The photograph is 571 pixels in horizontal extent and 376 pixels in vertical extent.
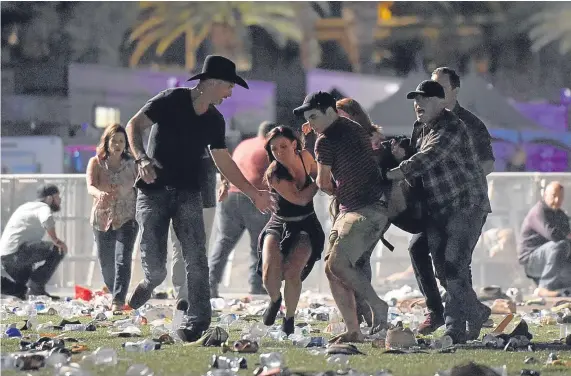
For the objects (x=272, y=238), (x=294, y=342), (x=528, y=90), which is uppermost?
(x=528, y=90)

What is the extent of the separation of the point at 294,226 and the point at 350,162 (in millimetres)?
918

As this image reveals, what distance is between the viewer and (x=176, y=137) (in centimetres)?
988

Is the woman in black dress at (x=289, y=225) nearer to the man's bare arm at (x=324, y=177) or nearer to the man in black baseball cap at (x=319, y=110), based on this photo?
the man's bare arm at (x=324, y=177)

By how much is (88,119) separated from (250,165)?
18.6 m

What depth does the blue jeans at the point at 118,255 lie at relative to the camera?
13.9m

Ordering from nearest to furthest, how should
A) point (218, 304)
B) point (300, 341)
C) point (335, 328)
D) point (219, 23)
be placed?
1. point (300, 341)
2. point (335, 328)
3. point (218, 304)
4. point (219, 23)

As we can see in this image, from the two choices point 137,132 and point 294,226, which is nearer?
point 137,132

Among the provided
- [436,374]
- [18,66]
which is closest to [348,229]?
[436,374]

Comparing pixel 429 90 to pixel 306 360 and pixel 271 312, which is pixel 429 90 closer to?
pixel 271 312

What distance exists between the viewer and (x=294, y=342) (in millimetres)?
9984

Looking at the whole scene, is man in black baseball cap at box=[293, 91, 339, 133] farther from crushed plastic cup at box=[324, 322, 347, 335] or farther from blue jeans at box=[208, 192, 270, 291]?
blue jeans at box=[208, 192, 270, 291]

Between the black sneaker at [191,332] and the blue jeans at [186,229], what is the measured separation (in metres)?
0.03

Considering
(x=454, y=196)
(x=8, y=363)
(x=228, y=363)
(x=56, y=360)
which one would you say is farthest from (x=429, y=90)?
(x=8, y=363)

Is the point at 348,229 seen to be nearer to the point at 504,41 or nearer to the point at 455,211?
the point at 455,211
